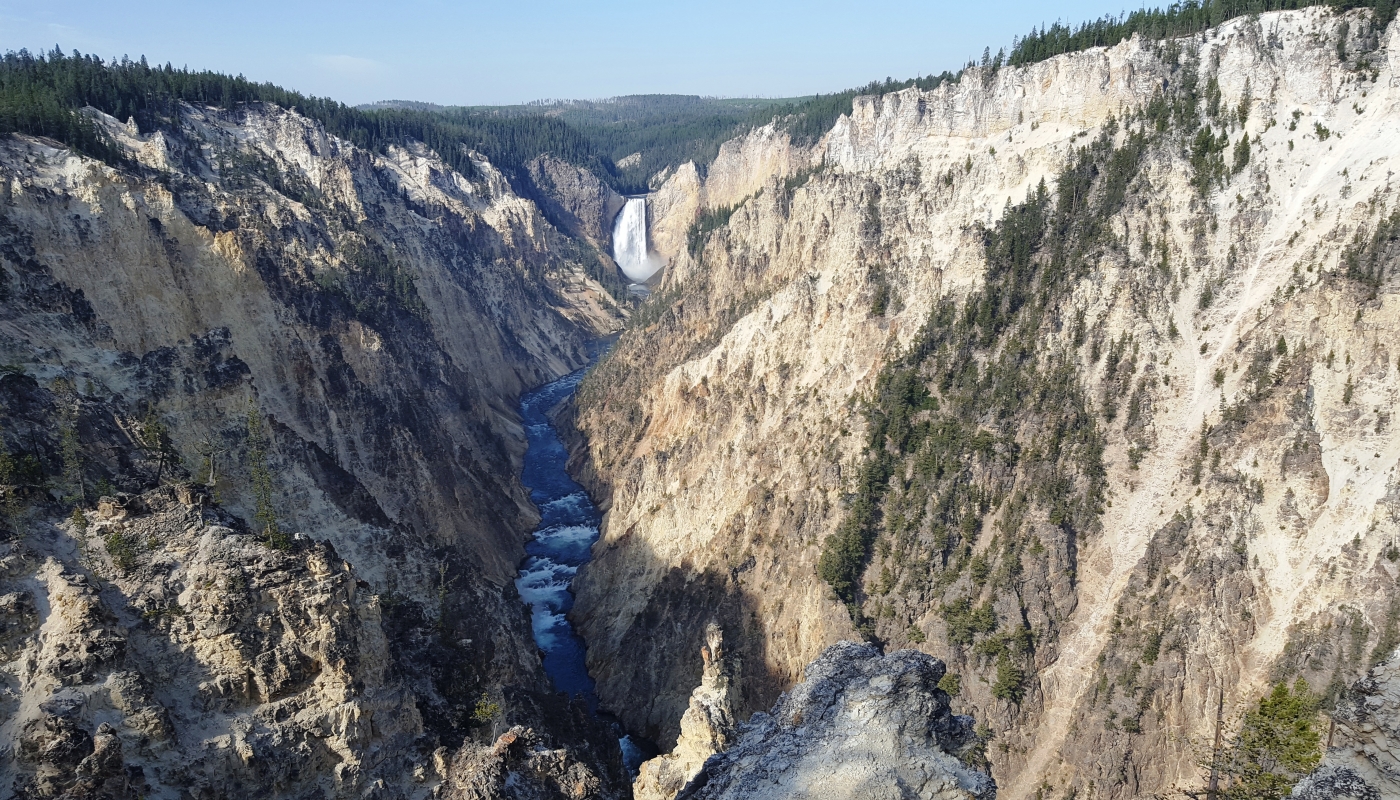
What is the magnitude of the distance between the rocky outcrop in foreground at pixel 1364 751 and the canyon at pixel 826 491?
105 millimetres

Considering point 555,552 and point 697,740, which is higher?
point 697,740

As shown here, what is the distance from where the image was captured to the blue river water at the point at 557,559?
5700 cm

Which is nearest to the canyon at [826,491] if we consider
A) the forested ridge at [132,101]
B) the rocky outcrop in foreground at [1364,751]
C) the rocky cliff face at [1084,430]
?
the rocky outcrop in foreground at [1364,751]

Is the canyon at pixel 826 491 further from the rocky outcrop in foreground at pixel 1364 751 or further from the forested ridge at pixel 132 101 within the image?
the forested ridge at pixel 132 101

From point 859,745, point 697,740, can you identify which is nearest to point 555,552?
point 697,740

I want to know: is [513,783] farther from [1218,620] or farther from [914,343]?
Answer: [914,343]

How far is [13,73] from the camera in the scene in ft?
279

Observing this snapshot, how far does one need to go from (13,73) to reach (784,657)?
93989 millimetres

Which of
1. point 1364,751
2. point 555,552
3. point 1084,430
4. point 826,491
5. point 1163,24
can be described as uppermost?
point 1163,24

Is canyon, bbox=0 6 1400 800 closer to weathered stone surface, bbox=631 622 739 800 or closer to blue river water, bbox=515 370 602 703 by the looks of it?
weathered stone surface, bbox=631 622 739 800

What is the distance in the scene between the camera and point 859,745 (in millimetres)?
23469

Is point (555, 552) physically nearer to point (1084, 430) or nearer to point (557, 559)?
point (557, 559)

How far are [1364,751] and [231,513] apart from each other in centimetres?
3805

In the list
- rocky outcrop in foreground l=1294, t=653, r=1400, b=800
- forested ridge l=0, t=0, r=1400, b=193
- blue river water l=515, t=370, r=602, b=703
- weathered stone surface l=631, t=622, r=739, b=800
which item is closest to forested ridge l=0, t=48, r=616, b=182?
forested ridge l=0, t=0, r=1400, b=193
